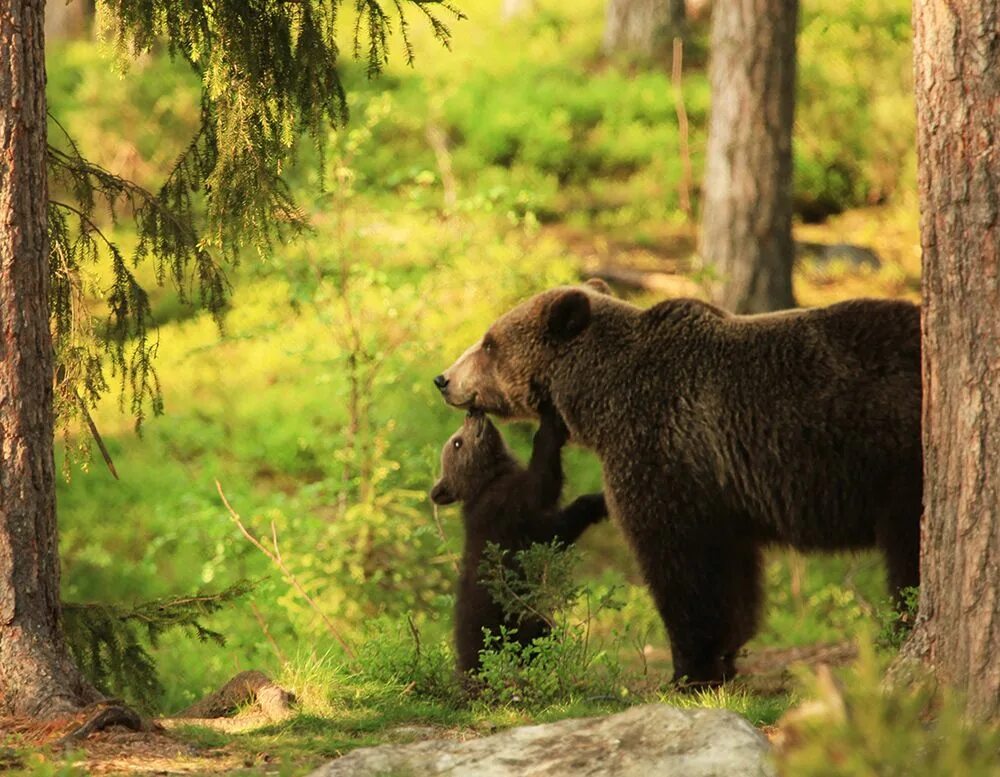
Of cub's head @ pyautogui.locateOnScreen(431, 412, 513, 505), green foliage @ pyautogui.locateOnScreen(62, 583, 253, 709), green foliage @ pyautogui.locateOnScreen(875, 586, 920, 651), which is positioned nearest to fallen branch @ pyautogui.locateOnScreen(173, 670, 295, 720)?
green foliage @ pyautogui.locateOnScreen(62, 583, 253, 709)

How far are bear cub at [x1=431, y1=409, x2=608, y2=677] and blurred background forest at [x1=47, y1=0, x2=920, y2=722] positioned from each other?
43 centimetres

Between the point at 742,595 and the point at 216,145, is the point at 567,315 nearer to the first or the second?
the point at 742,595

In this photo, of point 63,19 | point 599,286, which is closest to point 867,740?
point 599,286

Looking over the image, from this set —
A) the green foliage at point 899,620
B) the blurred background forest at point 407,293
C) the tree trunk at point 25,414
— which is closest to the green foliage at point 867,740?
the blurred background forest at point 407,293

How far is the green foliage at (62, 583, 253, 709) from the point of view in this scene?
21.0 ft

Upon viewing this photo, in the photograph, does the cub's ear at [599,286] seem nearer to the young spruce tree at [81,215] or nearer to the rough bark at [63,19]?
the young spruce tree at [81,215]

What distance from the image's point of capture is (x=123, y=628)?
6.51 m

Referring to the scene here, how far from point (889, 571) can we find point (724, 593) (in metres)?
0.88

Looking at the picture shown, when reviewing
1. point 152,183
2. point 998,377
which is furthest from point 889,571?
point 152,183

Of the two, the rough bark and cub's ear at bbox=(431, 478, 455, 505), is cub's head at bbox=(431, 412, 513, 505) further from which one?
the rough bark

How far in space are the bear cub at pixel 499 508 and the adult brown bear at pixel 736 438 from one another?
0.30 metres

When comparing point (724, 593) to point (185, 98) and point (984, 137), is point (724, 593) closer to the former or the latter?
point (984, 137)

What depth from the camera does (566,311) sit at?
7.50 meters

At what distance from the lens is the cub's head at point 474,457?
25.0 ft
